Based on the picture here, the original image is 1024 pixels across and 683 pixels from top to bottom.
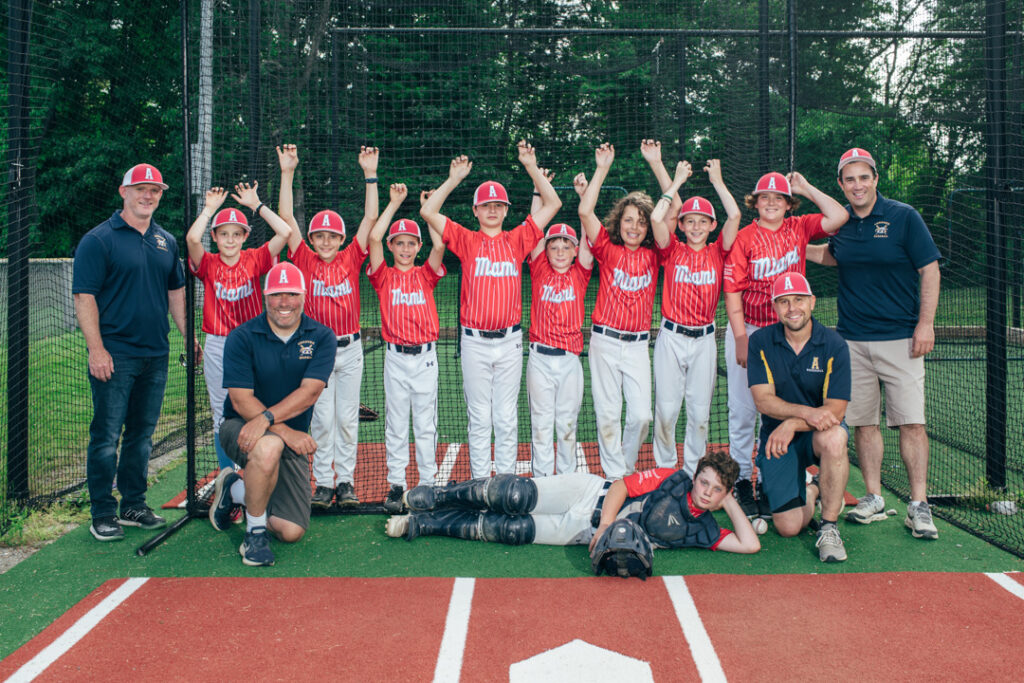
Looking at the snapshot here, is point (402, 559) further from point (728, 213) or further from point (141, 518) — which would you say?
point (728, 213)

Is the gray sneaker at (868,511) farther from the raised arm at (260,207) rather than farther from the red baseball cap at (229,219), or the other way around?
the red baseball cap at (229,219)

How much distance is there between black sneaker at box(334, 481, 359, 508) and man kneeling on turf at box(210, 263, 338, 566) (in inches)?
23.0

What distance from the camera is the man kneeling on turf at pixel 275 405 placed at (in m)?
4.69

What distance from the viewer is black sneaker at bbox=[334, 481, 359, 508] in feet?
18.3

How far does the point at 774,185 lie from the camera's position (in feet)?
17.9

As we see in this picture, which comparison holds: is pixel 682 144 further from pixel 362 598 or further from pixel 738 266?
pixel 362 598

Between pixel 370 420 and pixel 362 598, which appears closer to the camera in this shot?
pixel 362 598

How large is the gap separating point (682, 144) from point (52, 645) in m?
6.11

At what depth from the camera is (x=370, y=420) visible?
7883 mm

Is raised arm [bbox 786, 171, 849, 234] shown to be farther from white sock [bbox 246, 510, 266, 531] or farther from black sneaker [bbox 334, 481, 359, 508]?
white sock [bbox 246, 510, 266, 531]

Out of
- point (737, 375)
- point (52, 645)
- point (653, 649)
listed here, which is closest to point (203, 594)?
point (52, 645)

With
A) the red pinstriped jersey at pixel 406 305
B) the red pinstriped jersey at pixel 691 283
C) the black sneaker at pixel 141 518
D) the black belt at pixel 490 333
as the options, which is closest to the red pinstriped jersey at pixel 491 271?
the black belt at pixel 490 333

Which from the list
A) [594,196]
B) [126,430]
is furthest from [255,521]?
[594,196]

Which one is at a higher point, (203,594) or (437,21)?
(437,21)
